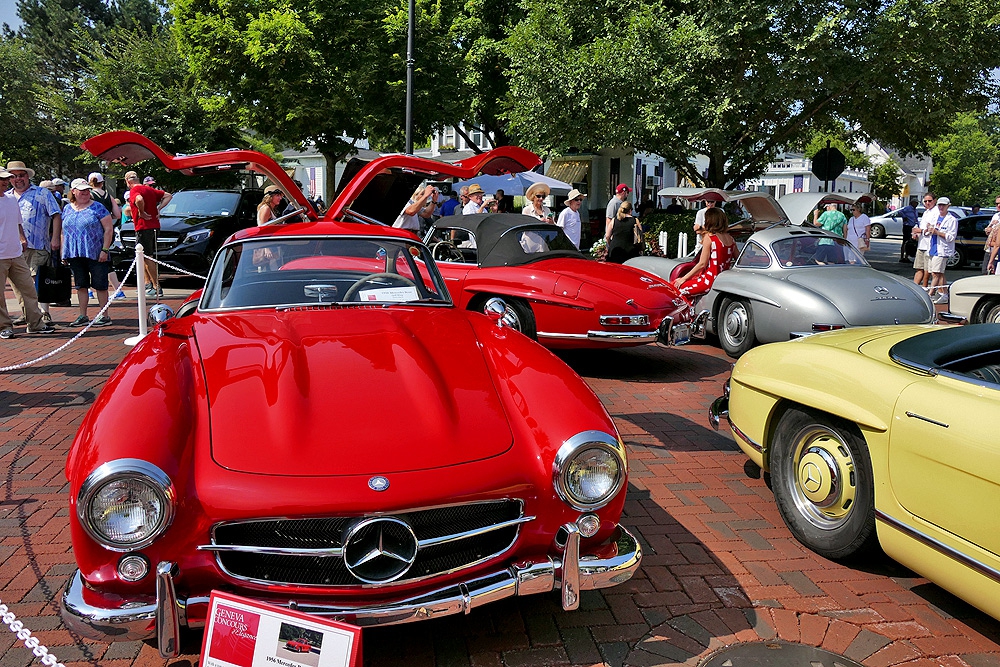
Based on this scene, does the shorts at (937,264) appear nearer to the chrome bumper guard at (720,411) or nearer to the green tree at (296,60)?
the chrome bumper guard at (720,411)

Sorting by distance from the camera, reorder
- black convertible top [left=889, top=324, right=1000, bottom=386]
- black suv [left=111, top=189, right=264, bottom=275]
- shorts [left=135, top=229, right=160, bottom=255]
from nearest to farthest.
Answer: black convertible top [left=889, top=324, right=1000, bottom=386], shorts [left=135, top=229, right=160, bottom=255], black suv [left=111, top=189, right=264, bottom=275]

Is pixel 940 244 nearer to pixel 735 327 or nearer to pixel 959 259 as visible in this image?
pixel 735 327

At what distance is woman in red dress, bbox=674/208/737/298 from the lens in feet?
27.4

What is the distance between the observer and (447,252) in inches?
343

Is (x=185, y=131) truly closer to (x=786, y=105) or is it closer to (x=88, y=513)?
(x=786, y=105)

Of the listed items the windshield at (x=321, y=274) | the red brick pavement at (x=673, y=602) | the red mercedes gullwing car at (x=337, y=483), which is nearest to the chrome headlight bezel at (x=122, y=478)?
the red mercedes gullwing car at (x=337, y=483)

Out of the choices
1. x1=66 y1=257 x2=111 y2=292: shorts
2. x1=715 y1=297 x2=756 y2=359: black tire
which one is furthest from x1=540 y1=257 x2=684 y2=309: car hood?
x1=66 y1=257 x2=111 y2=292: shorts

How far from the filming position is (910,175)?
72.8 meters

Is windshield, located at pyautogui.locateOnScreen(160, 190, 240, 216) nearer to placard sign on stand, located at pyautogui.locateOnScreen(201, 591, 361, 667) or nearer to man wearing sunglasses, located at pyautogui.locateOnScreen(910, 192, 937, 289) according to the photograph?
man wearing sunglasses, located at pyautogui.locateOnScreen(910, 192, 937, 289)

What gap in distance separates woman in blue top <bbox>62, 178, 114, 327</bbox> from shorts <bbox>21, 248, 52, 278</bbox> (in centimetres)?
19

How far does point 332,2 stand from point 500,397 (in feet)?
68.9

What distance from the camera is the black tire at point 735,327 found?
8414 millimetres

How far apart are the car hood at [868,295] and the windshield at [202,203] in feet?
36.6

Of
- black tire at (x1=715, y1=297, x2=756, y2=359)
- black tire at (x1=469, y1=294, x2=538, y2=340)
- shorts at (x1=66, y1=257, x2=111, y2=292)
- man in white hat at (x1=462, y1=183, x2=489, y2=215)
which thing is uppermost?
man in white hat at (x1=462, y1=183, x2=489, y2=215)
